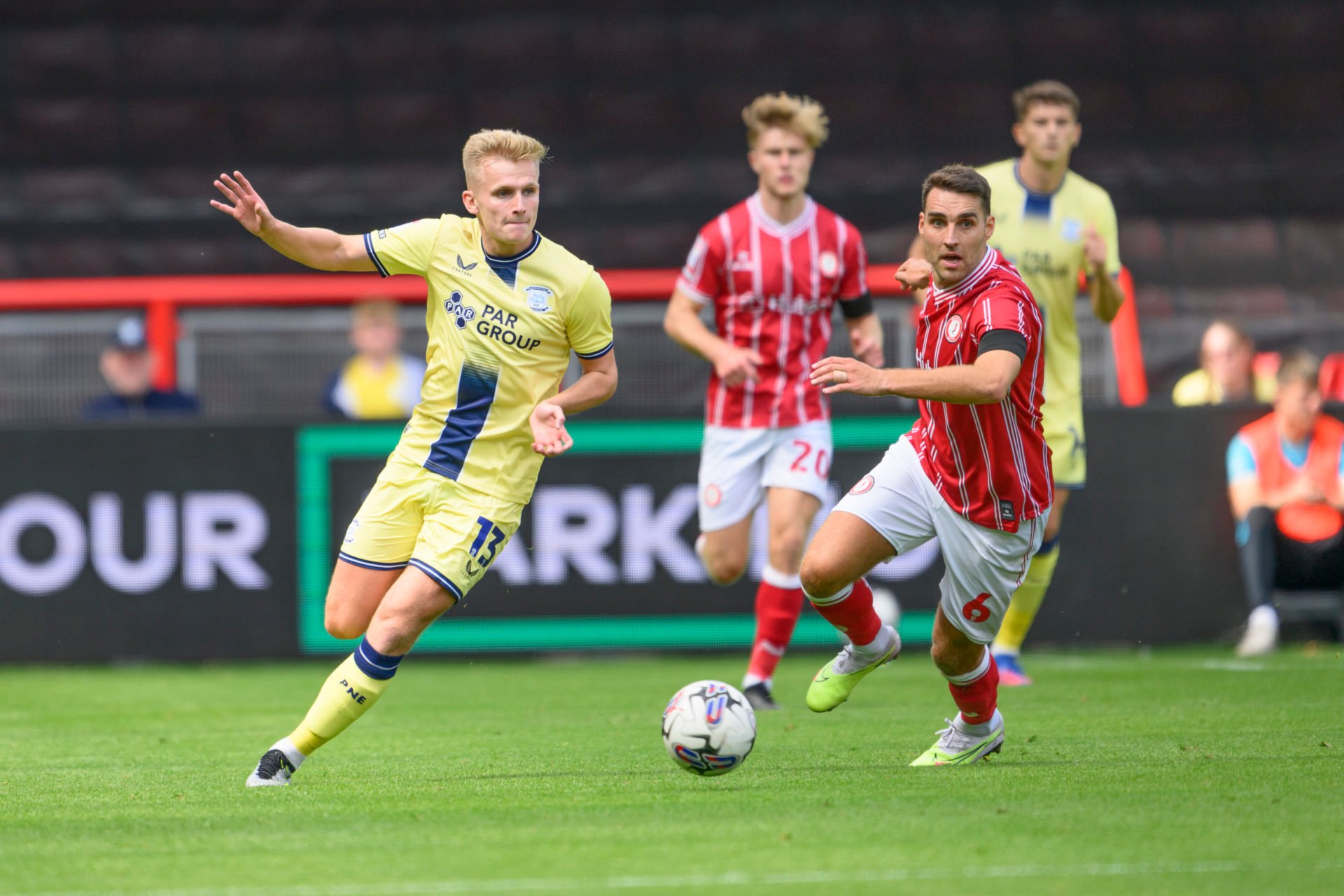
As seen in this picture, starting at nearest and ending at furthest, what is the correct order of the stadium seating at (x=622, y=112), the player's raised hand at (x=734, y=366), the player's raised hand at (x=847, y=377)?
the player's raised hand at (x=847, y=377)
the player's raised hand at (x=734, y=366)
the stadium seating at (x=622, y=112)

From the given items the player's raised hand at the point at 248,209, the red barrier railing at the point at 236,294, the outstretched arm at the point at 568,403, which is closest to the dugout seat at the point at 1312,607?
the red barrier railing at the point at 236,294

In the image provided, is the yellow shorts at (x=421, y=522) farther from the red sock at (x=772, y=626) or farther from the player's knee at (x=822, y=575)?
the red sock at (x=772, y=626)

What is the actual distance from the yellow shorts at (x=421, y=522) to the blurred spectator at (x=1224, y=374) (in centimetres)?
641

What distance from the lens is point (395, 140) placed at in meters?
13.8

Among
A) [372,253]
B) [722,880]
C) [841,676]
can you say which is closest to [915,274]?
[841,676]

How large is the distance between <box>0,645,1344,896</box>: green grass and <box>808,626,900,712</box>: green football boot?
18 cm

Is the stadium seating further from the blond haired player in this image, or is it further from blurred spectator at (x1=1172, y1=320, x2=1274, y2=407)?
the blond haired player

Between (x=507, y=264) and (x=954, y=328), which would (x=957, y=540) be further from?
(x=507, y=264)

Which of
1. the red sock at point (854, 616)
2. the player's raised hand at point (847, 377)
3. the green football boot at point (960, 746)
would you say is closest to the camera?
the player's raised hand at point (847, 377)

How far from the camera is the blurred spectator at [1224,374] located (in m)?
11.6

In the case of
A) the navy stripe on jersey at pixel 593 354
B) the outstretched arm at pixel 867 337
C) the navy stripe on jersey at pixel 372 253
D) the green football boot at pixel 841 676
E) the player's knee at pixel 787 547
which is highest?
the navy stripe on jersey at pixel 372 253

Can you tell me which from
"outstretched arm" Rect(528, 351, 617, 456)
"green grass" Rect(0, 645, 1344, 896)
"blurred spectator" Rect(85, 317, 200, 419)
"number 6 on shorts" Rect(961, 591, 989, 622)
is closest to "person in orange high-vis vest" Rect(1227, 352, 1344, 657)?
"green grass" Rect(0, 645, 1344, 896)

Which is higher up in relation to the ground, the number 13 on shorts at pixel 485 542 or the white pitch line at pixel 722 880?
the number 13 on shorts at pixel 485 542

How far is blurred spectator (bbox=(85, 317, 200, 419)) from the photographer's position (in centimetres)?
1142
